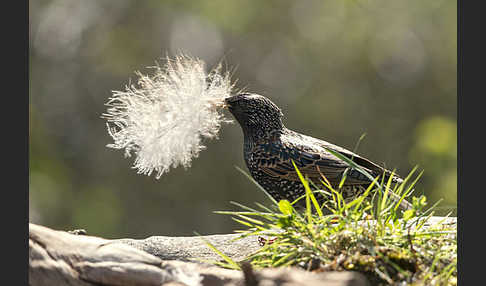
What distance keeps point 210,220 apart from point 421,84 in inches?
239

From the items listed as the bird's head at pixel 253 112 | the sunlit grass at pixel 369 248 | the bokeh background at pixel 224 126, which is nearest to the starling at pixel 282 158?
the bird's head at pixel 253 112

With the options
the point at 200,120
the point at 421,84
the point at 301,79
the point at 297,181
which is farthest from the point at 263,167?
the point at 421,84

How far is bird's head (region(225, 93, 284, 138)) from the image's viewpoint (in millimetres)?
4914

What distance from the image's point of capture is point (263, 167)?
4.80 m

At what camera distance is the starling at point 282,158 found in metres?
4.71

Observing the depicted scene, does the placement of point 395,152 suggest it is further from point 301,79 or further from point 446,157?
point 301,79

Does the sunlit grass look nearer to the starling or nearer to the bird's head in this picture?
the starling

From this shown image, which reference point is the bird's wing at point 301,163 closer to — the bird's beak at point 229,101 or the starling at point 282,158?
the starling at point 282,158

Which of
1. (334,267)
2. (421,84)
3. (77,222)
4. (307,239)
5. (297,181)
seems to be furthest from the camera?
(421,84)

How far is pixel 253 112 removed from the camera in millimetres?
4934

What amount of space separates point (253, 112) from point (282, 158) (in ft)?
1.56

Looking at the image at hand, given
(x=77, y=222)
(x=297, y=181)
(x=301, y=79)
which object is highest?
(x=301, y=79)

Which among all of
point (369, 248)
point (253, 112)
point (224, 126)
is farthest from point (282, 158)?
point (224, 126)

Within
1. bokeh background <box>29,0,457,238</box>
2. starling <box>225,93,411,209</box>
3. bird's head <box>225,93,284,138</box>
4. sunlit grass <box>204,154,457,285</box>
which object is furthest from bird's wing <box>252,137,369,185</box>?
bokeh background <box>29,0,457,238</box>
